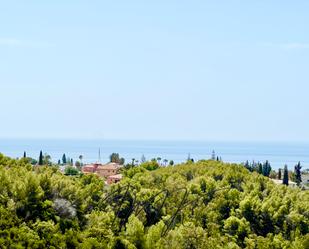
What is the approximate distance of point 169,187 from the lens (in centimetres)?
6538

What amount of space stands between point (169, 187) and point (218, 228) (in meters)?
10.5

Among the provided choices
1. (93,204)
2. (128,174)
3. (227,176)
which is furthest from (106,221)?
(128,174)

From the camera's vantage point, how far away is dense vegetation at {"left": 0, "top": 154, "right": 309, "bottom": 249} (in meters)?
41.0

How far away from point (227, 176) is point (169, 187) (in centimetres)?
1004

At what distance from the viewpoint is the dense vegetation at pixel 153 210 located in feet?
135

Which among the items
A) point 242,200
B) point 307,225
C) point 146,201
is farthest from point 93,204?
point 307,225

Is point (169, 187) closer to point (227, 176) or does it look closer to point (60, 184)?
point (227, 176)

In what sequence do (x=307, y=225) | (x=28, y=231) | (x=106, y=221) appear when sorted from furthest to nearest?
(x=307, y=225)
(x=106, y=221)
(x=28, y=231)

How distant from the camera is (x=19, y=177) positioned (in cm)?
4516

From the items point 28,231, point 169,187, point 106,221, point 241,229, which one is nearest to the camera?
point 28,231

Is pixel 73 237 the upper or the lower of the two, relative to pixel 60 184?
lower

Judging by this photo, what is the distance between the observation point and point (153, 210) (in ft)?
187

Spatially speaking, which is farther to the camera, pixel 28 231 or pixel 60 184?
pixel 60 184

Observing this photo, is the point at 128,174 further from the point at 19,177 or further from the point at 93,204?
the point at 19,177
